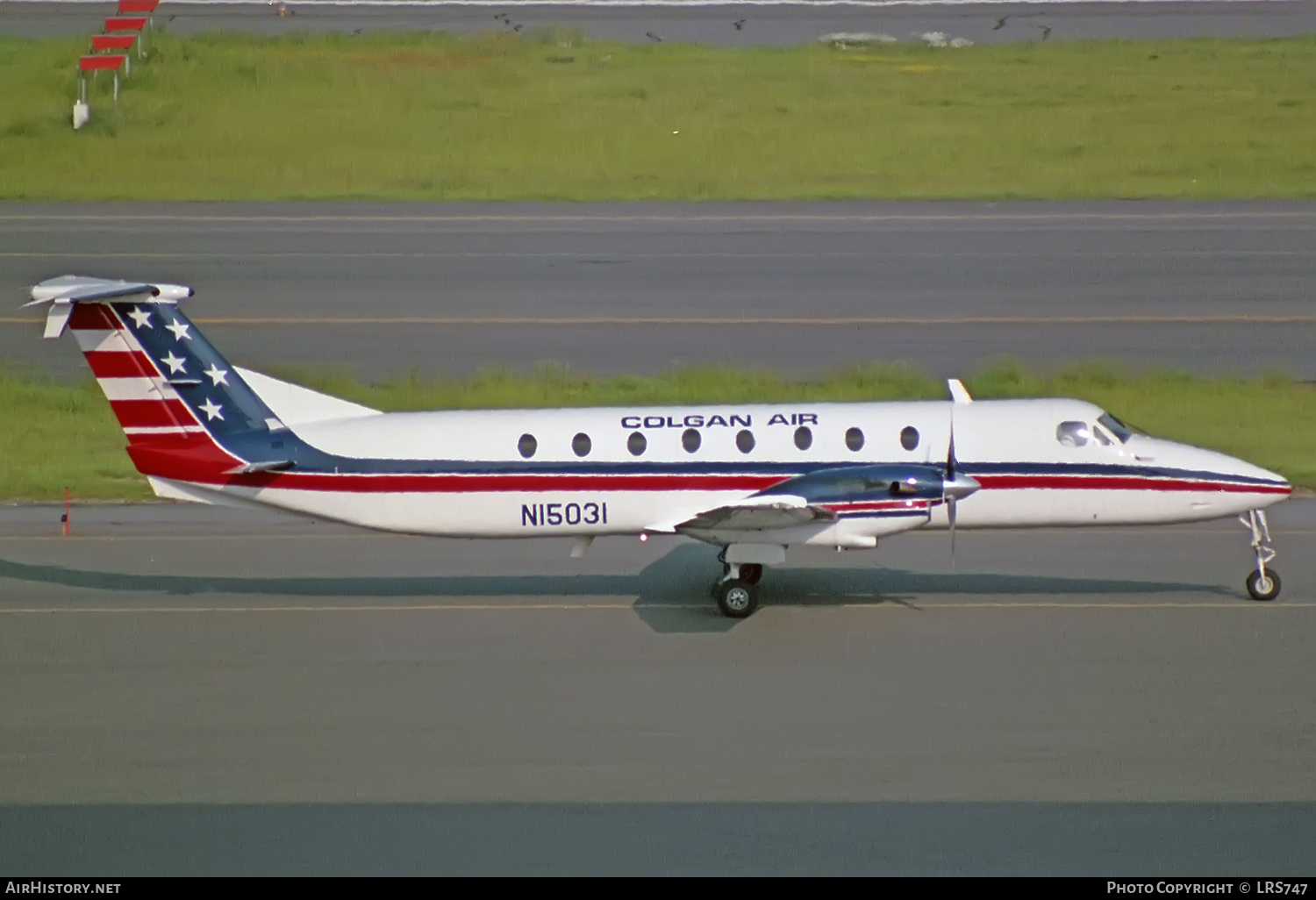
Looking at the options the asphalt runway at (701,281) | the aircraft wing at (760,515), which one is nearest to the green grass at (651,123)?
the asphalt runway at (701,281)

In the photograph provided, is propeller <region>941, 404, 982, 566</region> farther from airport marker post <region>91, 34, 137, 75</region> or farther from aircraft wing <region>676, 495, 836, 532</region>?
airport marker post <region>91, 34, 137, 75</region>

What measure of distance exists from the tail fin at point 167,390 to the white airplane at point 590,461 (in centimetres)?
2

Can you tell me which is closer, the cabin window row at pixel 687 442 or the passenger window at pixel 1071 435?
the cabin window row at pixel 687 442

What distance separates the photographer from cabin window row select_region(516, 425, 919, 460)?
18266 mm

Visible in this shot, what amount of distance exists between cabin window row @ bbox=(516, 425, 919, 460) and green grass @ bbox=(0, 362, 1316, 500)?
8492 millimetres

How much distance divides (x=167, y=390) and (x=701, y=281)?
780 inches

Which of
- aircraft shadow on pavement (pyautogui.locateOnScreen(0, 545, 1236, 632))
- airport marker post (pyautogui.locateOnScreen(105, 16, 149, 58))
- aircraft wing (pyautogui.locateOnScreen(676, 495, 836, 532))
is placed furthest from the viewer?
airport marker post (pyautogui.locateOnScreen(105, 16, 149, 58))

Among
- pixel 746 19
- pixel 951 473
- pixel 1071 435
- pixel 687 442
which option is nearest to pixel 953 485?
pixel 951 473

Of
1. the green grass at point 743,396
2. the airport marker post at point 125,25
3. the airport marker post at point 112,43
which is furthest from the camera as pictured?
the airport marker post at point 125,25

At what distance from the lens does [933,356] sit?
3067 centimetres

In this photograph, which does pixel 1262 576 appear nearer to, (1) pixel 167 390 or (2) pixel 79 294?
(1) pixel 167 390

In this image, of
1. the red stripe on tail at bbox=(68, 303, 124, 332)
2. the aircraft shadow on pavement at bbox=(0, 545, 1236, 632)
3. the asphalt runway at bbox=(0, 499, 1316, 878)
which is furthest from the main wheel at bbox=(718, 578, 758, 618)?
the red stripe on tail at bbox=(68, 303, 124, 332)

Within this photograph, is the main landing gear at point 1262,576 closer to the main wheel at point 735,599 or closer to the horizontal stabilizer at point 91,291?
the main wheel at point 735,599

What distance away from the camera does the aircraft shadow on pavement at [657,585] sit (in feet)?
62.0
